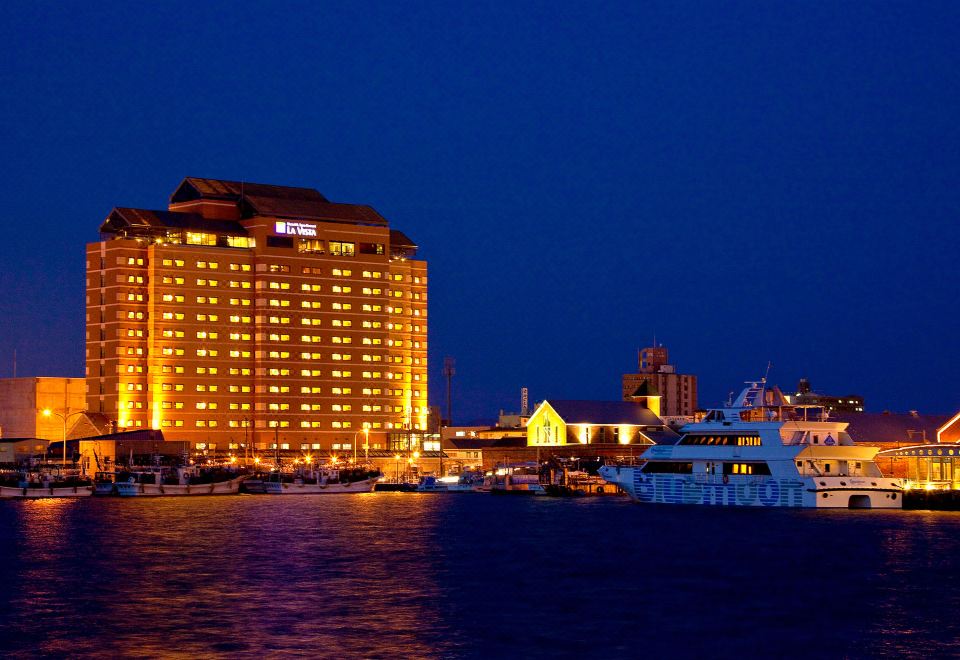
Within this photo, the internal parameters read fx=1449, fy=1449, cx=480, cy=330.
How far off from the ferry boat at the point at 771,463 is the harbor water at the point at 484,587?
17.4 ft

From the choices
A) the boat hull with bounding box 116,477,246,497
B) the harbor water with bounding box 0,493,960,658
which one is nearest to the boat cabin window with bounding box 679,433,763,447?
the harbor water with bounding box 0,493,960,658

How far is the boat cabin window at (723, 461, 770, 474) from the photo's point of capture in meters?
129

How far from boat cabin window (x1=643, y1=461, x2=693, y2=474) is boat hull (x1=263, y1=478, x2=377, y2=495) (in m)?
59.1

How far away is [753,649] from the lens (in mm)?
52062

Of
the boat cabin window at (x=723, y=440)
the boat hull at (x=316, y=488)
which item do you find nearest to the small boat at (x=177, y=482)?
the boat hull at (x=316, y=488)

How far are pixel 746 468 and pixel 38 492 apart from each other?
88561 millimetres

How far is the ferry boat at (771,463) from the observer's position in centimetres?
12675

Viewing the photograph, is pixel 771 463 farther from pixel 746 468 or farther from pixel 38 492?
pixel 38 492

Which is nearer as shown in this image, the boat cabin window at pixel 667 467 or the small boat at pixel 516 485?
the boat cabin window at pixel 667 467

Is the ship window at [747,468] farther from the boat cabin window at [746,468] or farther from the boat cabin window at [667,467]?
the boat cabin window at [667,467]

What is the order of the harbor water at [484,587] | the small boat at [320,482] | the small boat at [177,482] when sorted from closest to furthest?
the harbor water at [484,587] → the small boat at [177,482] → the small boat at [320,482]

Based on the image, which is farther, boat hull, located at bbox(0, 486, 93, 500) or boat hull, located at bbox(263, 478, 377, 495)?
boat hull, located at bbox(263, 478, 377, 495)

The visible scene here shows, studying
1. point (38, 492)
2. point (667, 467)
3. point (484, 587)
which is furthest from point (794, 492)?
point (38, 492)

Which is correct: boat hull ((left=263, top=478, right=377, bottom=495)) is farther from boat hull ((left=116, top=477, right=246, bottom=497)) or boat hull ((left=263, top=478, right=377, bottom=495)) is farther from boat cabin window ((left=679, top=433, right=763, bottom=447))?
boat cabin window ((left=679, top=433, right=763, bottom=447))
